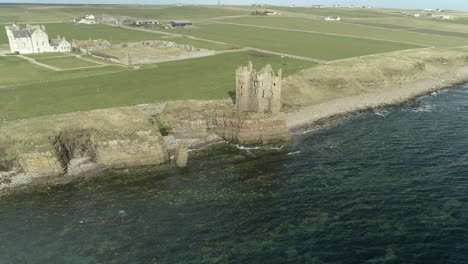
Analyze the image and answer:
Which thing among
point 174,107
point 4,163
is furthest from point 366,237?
point 4,163

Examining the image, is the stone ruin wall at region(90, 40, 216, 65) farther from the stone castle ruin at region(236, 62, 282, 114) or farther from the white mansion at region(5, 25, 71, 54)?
the stone castle ruin at region(236, 62, 282, 114)

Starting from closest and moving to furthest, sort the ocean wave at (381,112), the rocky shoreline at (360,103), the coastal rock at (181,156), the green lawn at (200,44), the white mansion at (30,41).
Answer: the coastal rock at (181,156), the rocky shoreline at (360,103), the ocean wave at (381,112), the white mansion at (30,41), the green lawn at (200,44)

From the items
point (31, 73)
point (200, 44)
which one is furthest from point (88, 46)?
point (200, 44)

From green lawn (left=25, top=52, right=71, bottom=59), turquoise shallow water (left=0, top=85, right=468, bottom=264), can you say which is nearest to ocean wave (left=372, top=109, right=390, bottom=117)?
turquoise shallow water (left=0, top=85, right=468, bottom=264)

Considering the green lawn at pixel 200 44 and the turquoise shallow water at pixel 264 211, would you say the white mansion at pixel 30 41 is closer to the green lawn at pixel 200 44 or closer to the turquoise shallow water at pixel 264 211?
the green lawn at pixel 200 44

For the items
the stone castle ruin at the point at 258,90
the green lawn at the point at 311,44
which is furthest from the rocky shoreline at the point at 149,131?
the green lawn at the point at 311,44
